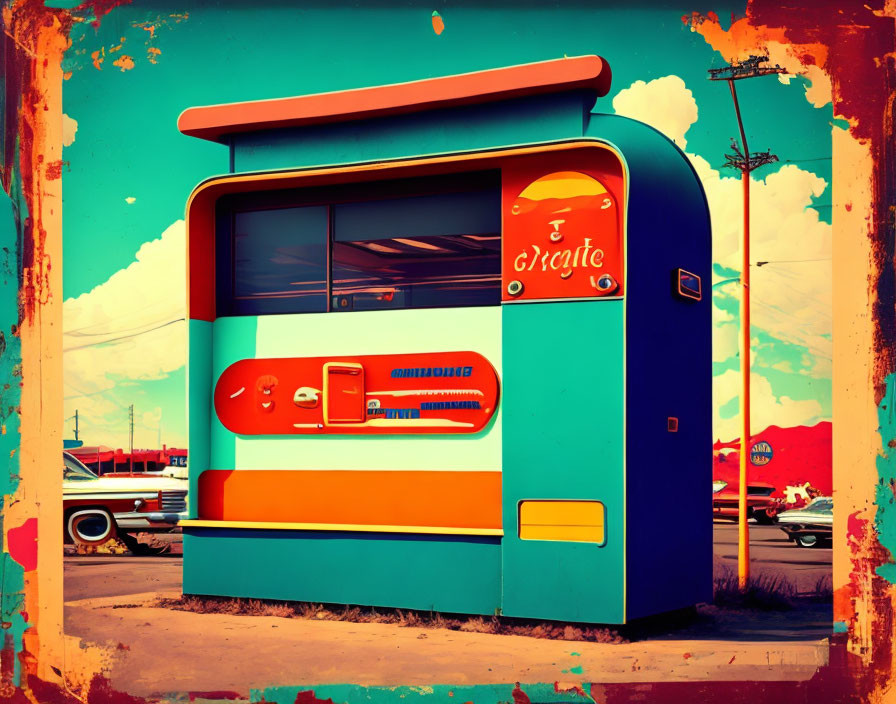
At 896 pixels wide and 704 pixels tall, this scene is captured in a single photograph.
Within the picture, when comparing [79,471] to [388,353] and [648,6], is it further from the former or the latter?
[648,6]

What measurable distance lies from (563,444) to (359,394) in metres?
1.96

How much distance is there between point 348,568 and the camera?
32.0 feet

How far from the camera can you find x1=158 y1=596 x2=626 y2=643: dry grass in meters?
8.79

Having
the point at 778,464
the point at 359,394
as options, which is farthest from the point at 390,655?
the point at 778,464

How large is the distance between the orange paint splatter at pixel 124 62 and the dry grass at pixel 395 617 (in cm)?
465

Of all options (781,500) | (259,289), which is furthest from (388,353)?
(781,500)

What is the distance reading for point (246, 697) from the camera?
719cm

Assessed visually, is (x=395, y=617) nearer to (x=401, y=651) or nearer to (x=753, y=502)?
(x=401, y=651)

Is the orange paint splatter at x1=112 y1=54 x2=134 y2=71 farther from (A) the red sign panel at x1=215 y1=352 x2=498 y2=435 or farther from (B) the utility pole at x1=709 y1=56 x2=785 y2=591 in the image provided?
(B) the utility pole at x1=709 y1=56 x2=785 y2=591

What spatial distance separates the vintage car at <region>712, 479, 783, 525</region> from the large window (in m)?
15.0

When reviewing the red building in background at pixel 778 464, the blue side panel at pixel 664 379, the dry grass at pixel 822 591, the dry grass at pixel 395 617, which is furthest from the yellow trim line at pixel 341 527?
the red building in background at pixel 778 464

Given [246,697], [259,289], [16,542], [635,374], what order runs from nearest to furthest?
A: [246,697] → [16,542] → [635,374] → [259,289]

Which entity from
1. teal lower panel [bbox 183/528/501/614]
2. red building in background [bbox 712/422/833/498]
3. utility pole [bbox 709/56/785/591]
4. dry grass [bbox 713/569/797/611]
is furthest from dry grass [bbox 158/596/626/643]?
red building in background [bbox 712/422/833/498]

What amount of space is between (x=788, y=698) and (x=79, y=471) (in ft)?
36.4
